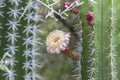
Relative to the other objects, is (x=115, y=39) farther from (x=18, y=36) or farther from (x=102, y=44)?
(x=18, y=36)

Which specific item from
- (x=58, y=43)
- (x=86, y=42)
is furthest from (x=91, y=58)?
(x=58, y=43)

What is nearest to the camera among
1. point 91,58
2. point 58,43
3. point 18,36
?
point 18,36

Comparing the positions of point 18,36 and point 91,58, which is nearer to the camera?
Result: point 18,36

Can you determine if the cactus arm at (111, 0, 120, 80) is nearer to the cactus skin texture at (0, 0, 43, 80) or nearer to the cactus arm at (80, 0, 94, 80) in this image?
the cactus arm at (80, 0, 94, 80)

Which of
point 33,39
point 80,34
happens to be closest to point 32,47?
point 33,39

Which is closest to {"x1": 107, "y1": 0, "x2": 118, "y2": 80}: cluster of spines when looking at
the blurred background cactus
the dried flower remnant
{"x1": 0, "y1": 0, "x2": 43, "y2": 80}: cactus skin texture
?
the blurred background cactus

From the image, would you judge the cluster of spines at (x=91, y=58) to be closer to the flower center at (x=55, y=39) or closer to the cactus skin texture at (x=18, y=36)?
the flower center at (x=55, y=39)

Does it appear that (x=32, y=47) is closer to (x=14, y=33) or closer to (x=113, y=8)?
(x=14, y=33)

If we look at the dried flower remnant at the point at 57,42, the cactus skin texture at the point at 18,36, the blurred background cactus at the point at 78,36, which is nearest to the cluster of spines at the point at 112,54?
the blurred background cactus at the point at 78,36
